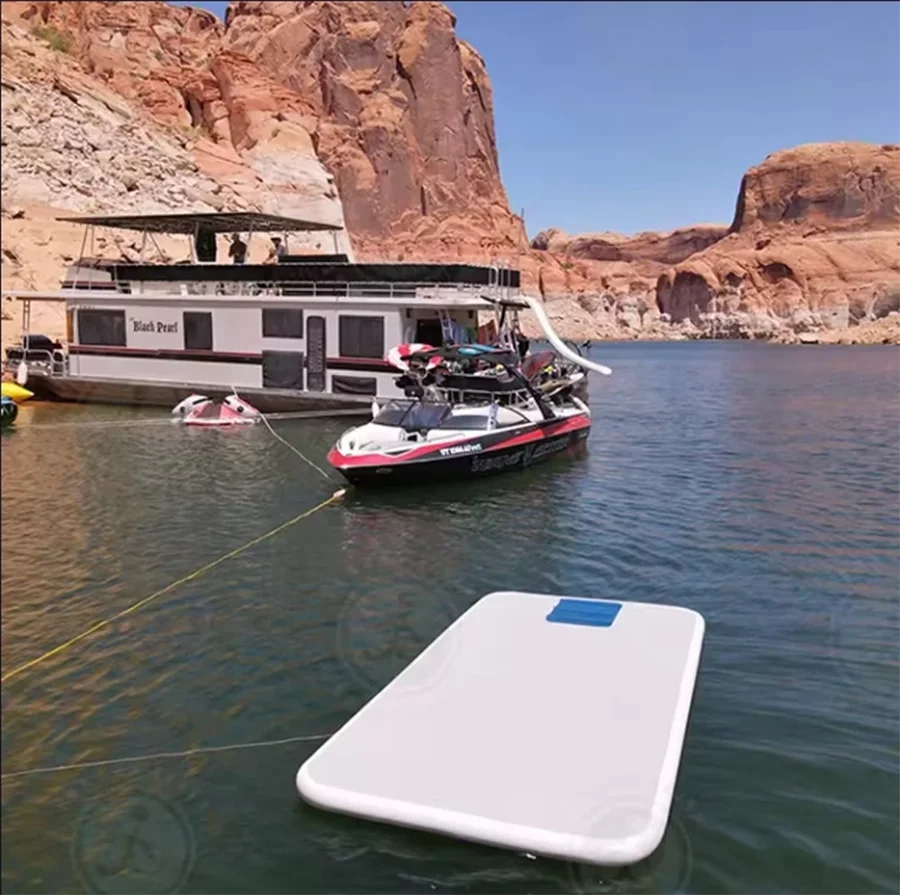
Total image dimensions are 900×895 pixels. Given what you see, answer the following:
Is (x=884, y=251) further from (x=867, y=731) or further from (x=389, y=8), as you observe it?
(x=389, y=8)

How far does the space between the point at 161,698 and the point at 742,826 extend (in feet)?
18.2

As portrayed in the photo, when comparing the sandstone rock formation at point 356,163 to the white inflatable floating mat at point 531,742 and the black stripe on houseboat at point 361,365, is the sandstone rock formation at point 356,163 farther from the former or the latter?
the white inflatable floating mat at point 531,742

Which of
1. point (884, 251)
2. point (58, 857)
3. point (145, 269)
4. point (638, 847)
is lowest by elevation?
point (58, 857)

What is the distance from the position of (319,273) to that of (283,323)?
213 centimetres

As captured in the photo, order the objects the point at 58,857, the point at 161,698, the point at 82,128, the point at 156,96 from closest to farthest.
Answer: the point at 58,857 → the point at 161,698 → the point at 82,128 → the point at 156,96

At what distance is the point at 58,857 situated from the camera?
6137 mm

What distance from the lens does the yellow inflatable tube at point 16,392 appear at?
28800 mm

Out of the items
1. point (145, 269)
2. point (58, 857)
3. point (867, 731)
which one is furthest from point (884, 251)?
point (58, 857)

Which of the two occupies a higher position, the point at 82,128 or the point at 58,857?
the point at 82,128

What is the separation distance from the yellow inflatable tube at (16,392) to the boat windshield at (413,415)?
49.9 ft

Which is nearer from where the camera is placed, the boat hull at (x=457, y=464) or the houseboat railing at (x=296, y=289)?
the boat hull at (x=457, y=464)
